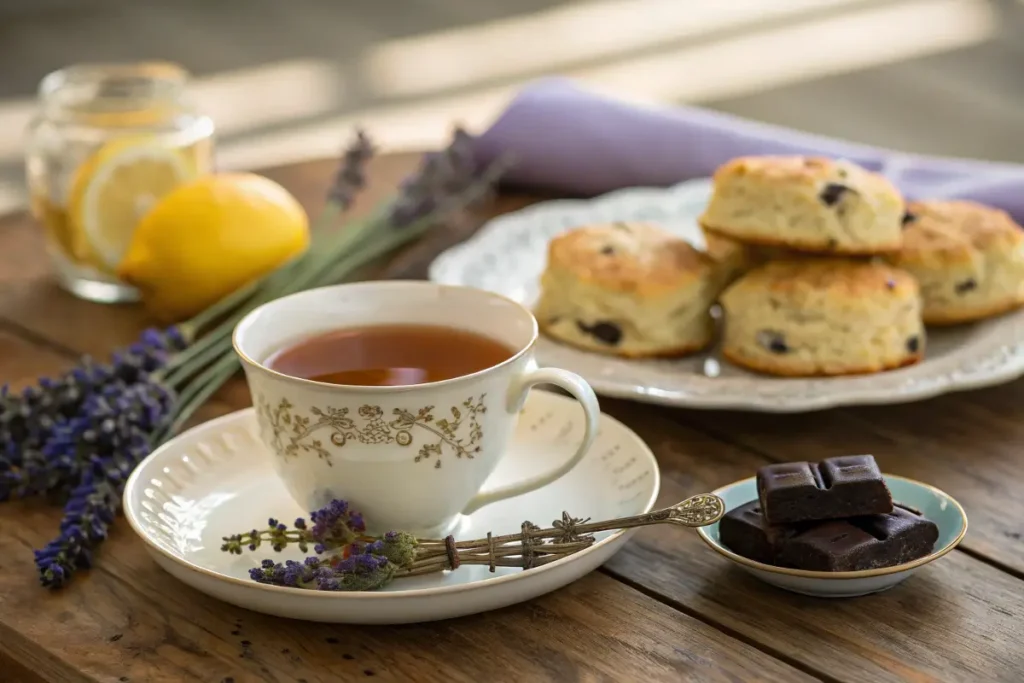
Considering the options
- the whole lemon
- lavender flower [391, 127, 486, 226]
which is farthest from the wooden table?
lavender flower [391, 127, 486, 226]

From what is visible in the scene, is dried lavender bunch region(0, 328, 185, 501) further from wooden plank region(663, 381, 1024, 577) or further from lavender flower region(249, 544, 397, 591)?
wooden plank region(663, 381, 1024, 577)

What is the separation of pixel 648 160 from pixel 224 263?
29.0 inches

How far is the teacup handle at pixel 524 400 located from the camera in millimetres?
973

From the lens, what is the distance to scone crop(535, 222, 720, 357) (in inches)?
54.0

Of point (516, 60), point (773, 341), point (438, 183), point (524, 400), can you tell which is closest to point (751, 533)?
point (524, 400)

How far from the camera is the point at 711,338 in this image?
4.71 feet

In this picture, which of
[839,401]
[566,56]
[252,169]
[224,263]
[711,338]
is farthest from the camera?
[566,56]

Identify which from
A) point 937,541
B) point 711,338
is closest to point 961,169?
point 711,338

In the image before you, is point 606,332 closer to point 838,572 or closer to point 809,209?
point 809,209

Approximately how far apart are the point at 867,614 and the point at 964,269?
617 millimetres

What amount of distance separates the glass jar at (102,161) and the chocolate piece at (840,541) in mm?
999

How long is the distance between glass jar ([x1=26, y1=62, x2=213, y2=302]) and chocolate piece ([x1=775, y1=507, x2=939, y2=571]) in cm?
104

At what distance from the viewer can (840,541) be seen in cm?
92

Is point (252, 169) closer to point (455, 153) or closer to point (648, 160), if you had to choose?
point (455, 153)
